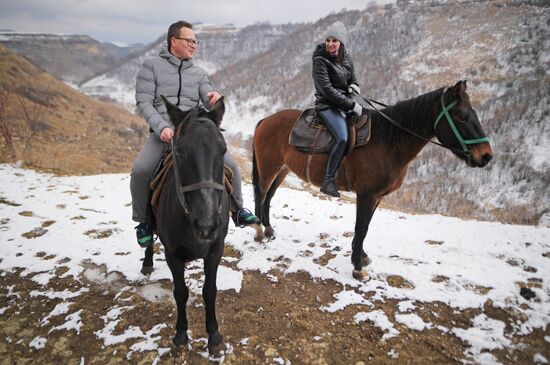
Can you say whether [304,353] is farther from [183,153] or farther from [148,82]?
A: [148,82]

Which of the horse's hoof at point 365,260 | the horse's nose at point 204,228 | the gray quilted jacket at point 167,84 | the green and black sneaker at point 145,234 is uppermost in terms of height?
the gray quilted jacket at point 167,84

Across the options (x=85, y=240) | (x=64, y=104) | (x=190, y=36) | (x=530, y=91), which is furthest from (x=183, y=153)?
(x=530, y=91)

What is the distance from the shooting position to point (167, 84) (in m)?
3.73

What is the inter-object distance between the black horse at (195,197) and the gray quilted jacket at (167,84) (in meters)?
1.09

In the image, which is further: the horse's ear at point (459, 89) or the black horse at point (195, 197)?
the horse's ear at point (459, 89)

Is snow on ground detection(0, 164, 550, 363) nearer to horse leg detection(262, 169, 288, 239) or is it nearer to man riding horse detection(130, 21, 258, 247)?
horse leg detection(262, 169, 288, 239)

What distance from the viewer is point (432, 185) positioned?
132 feet

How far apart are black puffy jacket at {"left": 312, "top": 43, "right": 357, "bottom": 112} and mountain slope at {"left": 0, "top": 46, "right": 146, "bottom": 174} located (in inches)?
535

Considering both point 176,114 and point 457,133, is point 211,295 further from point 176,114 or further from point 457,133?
point 457,133

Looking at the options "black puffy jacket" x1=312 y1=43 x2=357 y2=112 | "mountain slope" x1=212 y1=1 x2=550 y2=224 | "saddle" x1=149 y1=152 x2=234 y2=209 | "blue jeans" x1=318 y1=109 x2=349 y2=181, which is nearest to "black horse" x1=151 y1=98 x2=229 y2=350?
"saddle" x1=149 y1=152 x2=234 y2=209

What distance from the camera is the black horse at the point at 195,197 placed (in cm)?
223

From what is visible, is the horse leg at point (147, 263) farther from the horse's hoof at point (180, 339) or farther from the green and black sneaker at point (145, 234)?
the horse's hoof at point (180, 339)

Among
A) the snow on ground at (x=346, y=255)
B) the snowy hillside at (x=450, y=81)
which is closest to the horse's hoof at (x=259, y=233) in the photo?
the snow on ground at (x=346, y=255)

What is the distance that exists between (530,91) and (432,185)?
32243mm
